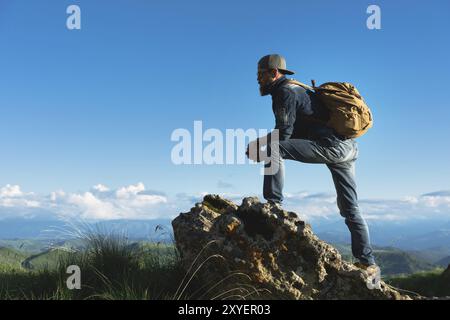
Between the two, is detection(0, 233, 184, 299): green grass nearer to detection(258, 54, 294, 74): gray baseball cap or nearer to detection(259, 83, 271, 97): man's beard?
detection(259, 83, 271, 97): man's beard

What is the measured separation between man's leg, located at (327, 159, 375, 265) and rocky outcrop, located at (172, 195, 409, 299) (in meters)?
1.82

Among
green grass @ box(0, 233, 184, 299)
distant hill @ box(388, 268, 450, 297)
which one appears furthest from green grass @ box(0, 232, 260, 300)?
distant hill @ box(388, 268, 450, 297)

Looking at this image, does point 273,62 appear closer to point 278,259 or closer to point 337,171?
point 337,171

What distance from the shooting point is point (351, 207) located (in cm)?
814

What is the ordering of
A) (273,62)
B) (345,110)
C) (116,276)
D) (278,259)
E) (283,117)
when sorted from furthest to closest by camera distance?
(345,110), (273,62), (283,117), (116,276), (278,259)

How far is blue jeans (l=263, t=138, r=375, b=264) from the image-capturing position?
7004 millimetres

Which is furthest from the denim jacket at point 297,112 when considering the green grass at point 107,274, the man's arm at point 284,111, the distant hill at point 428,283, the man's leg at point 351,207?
the distant hill at point 428,283

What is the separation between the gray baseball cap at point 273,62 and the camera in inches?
294

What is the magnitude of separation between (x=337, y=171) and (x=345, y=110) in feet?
3.99

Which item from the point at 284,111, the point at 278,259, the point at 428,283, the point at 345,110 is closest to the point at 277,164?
the point at 284,111

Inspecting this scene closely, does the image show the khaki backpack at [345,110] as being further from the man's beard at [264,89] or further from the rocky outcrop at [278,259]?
the rocky outcrop at [278,259]

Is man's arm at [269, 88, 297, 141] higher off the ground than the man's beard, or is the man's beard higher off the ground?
the man's beard

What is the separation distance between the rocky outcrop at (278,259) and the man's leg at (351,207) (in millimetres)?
1817

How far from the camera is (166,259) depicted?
24.1 ft
